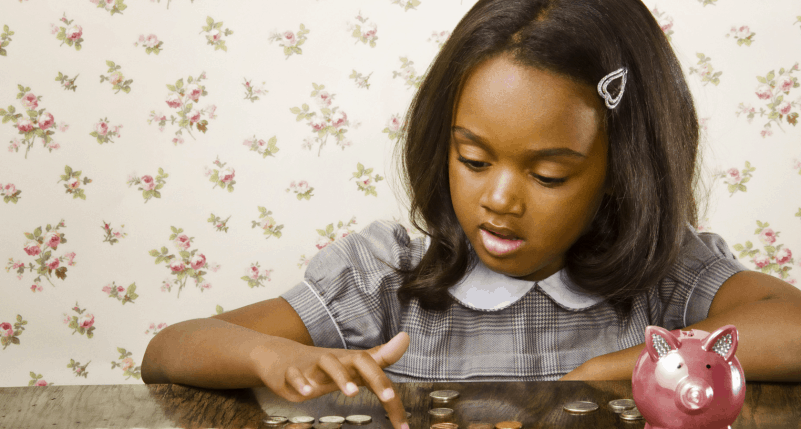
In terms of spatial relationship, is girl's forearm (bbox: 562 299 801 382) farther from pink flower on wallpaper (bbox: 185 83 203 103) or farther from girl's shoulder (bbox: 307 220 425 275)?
pink flower on wallpaper (bbox: 185 83 203 103)

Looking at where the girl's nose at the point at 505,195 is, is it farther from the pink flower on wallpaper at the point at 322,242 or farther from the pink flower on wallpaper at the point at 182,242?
the pink flower on wallpaper at the point at 182,242

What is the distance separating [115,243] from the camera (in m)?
1.54

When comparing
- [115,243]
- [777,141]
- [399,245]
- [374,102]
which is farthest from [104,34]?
[777,141]

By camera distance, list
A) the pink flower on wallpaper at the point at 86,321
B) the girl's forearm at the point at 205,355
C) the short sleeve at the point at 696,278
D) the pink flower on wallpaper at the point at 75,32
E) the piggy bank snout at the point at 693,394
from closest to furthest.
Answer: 1. the piggy bank snout at the point at 693,394
2. the girl's forearm at the point at 205,355
3. the short sleeve at the point at 696,278
4. the pink flower on wallpaper at the point at 75,32
5. the pink flower on wallpaper at the point at 86,321

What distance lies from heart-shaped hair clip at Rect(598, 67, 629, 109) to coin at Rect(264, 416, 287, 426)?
0.46 m

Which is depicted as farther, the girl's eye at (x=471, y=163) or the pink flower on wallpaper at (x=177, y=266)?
the pink flower on wallpaper at (x=177, y=266)

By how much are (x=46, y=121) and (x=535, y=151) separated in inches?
50.0

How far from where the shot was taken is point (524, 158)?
2.24ft

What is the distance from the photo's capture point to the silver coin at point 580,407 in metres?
0.53

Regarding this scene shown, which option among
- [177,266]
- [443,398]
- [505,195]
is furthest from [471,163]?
[177,266]

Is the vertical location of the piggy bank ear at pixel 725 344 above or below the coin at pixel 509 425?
above

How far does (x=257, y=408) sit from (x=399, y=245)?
15.4 inches

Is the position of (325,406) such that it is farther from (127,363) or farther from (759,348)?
(127,363)

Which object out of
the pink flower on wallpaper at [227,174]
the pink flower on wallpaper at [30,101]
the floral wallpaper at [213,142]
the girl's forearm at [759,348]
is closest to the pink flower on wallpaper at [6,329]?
the floral wallpaper at [213,142]
